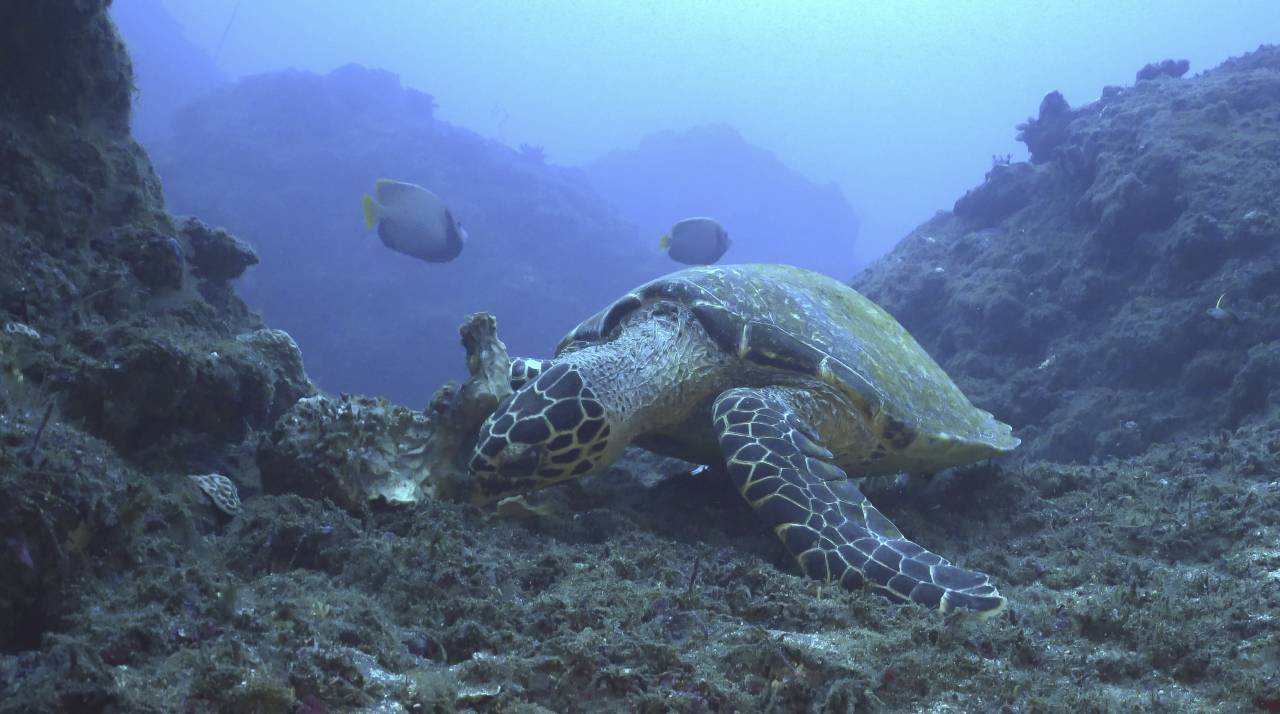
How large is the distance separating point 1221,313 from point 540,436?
7325 mm

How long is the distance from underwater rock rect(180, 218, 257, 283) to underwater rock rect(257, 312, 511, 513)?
117 inches

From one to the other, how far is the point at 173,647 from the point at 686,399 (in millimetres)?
3311

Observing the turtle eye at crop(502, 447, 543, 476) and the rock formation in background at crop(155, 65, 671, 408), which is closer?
the turtle eye at crop(502, 447, 543, 476)

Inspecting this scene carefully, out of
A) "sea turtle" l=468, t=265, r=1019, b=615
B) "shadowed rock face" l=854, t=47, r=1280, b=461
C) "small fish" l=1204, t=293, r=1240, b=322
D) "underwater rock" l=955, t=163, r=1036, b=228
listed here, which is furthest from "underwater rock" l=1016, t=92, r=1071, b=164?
"sea turtle" l=468, t=265, r=1019, b=615

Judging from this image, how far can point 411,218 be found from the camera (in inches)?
467

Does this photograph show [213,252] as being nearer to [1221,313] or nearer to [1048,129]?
[1221,313]

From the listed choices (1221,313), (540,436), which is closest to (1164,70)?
(1221,313)

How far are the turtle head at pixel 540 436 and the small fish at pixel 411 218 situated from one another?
28.9 ft

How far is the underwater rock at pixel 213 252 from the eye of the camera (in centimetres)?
574

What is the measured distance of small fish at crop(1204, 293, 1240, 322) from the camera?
680 centimetres

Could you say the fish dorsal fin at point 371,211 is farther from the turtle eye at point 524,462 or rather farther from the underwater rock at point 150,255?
the turtle eye at point 524,462

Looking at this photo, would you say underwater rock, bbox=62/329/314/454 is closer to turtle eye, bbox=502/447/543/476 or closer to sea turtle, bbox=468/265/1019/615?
sea turtle, bbox=468/265/1019/615

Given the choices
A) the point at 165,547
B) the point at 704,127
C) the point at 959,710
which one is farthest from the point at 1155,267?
the point at 704,127

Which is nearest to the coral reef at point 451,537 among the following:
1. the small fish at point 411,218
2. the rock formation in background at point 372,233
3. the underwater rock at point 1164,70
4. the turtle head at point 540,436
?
the turtle head at point 540,436
